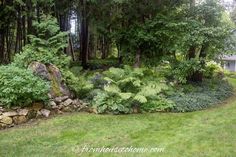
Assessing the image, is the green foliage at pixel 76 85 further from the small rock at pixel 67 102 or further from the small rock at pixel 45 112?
the small rock at pixel 45 112

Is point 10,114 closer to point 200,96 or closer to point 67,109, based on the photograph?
point 67,109

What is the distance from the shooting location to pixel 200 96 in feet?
36.2

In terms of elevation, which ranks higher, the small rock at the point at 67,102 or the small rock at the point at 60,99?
the small rock at the point at 60,99

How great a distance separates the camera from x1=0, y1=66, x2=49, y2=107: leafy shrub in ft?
27.6

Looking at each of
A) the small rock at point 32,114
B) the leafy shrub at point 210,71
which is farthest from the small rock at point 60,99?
the leafy shrub at point 210,71

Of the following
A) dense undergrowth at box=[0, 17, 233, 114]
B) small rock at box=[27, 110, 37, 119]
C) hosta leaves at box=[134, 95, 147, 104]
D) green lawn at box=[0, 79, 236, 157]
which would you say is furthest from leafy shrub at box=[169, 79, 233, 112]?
small rock at box=[27, 110, 37, 119]

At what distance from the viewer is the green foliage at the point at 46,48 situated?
9883 millimetres

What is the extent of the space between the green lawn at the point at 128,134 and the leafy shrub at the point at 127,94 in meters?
0.43

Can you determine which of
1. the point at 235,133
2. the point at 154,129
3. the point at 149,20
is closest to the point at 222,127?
the point at 235,133

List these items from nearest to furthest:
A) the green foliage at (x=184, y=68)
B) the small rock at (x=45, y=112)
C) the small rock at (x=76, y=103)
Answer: the small rock at (x=45, y=112) < the small rock at (x=76, y=103) < the green foliage at (x=184, y=68)

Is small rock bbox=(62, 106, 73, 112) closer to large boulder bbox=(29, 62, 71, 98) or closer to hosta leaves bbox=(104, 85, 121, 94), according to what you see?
large boulder bbox=(29, 62, 71, 98)

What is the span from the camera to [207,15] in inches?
515

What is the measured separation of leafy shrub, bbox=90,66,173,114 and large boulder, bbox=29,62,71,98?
932 mm

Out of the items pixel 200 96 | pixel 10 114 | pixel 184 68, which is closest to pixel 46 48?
pixel 10 114
